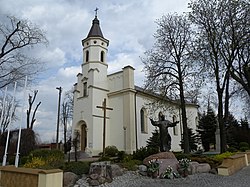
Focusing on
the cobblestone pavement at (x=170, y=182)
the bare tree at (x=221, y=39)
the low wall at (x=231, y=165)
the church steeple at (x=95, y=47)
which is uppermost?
the church steeple at (x=95, y=47)

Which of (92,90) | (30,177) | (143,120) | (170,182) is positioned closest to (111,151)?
(143,120)

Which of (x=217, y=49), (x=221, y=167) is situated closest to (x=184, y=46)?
(x=217, y=49)

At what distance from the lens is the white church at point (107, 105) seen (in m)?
26.3

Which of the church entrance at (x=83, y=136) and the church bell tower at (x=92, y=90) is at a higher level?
the church bell tower at (x=92, y=90)

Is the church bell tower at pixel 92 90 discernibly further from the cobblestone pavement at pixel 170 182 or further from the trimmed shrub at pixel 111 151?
the cobblestone pavement at pixel 170 182

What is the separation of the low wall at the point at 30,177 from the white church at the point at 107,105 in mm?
16298

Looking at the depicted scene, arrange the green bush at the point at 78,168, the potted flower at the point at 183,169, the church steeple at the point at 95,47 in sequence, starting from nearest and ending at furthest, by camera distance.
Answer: the green bush at the point at 78,168 → the potted flower at the point at 183,169 → the church steeple at the point at 95,47

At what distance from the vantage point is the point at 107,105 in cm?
2861

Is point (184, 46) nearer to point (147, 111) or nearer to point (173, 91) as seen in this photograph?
point (173, 91)

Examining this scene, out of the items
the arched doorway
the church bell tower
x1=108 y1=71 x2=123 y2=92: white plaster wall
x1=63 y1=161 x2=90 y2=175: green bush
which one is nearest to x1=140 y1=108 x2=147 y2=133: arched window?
x1=108 y1=71 x2=123 y2=92: white plaster wall

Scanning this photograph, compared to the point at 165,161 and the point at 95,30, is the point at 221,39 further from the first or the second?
the point at 95,30

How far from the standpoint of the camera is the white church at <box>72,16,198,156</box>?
86.3 ft

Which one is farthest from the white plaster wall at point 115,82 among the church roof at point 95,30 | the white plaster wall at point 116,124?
the church roof at point 95,30

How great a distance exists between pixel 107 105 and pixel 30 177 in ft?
69.3
